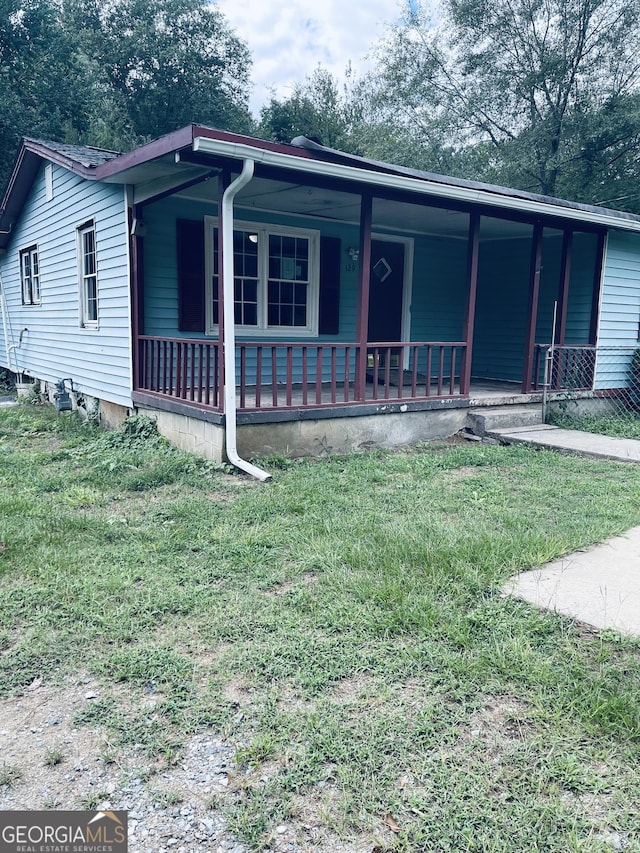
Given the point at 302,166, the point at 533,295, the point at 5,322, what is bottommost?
the point at 5,322

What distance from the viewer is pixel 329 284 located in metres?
8.75

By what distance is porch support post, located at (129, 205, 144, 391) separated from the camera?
6656 mm

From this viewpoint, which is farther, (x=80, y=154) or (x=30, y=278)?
(x=30, y=278)

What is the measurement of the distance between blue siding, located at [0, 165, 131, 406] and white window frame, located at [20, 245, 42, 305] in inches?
5.4

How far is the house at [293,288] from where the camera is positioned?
5.89 meters

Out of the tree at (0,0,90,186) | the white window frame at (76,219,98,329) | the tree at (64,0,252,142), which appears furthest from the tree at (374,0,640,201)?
the white window frame at (76,219,98,329)

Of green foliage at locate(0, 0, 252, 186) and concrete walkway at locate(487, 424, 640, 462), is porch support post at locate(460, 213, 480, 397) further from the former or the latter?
green foliage at locate(0, 0, 252, 186)

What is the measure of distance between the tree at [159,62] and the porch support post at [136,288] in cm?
2023

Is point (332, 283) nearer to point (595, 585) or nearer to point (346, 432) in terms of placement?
point (346, 432)

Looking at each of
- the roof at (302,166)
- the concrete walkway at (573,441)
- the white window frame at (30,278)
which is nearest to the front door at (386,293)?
the roof at (302,166)

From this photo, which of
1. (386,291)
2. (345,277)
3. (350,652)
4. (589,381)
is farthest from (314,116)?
(350,652)

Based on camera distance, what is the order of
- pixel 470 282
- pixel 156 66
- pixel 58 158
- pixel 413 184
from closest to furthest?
pixel 413 184, pixel 470 282, pixel 58 158, pixel 156 66

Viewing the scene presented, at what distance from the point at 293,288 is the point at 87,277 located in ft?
8.77

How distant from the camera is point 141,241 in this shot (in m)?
6.83
